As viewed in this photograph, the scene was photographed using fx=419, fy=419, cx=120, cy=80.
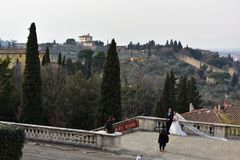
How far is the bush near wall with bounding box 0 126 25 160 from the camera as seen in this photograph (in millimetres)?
12789

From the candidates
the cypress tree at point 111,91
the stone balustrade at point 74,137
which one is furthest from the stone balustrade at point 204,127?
the stone balustrade at point 74,137

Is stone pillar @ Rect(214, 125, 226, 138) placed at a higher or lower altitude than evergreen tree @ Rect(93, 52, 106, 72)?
lower

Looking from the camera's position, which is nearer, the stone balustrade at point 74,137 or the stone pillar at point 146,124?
the stone balustrade at point 74,137

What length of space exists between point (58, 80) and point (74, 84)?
18.7 feet

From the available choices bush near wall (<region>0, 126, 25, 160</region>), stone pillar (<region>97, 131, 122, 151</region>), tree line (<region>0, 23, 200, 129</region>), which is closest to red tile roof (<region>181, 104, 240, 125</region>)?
tree line (<region>0, 23, 200, 129</region>)

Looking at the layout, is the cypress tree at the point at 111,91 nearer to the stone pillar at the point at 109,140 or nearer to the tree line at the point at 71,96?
the tree line at the point at 71,96

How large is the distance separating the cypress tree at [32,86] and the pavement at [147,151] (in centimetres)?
1300

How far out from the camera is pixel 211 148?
18.7m

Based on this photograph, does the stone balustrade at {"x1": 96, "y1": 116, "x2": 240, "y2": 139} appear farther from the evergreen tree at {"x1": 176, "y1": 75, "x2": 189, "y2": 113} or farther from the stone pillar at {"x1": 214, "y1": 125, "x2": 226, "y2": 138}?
the evergreen tree at {"x1": 176, "y1": 75, "x2": 189, "y2": 113}

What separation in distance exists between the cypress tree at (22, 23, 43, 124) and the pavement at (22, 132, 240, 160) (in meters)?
13.0

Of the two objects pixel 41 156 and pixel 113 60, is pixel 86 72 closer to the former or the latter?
pixel 113 60

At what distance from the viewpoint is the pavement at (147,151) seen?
626 inches

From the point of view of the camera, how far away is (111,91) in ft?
93.2

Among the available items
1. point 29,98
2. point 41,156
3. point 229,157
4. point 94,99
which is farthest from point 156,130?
point 94,99
